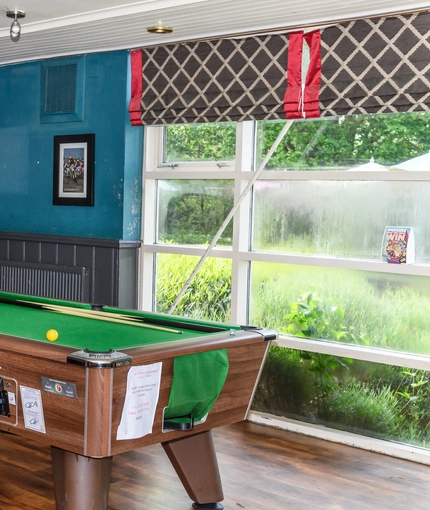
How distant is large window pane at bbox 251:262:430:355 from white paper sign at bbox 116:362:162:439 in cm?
203

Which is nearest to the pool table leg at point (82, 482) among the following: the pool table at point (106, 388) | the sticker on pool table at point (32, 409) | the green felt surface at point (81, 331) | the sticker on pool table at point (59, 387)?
the pool table at point (106, 388)

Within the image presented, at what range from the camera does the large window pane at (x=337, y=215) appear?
4.09m

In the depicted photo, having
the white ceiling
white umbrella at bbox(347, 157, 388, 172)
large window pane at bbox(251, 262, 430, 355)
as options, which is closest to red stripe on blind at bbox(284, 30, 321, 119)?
the white ceiling

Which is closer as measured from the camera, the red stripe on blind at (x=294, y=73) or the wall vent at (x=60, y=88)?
the red stripe on blind at (x=294, y=73)

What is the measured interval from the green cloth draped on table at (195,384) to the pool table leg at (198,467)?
35cm

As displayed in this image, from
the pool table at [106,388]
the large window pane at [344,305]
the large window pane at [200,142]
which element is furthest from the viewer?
the large window pane at [200,142]

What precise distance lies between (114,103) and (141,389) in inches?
118

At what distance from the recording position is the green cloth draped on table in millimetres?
2596

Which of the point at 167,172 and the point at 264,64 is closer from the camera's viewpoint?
the point at 264,64

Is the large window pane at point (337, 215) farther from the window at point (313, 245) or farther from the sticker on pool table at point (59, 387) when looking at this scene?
the sticker on pool table at point (59, 387)

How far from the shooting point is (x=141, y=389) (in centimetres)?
247

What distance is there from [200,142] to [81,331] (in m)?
2.27

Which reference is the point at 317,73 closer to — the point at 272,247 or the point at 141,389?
the point at 272,247

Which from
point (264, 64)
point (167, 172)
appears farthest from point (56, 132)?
point (264, 64)
